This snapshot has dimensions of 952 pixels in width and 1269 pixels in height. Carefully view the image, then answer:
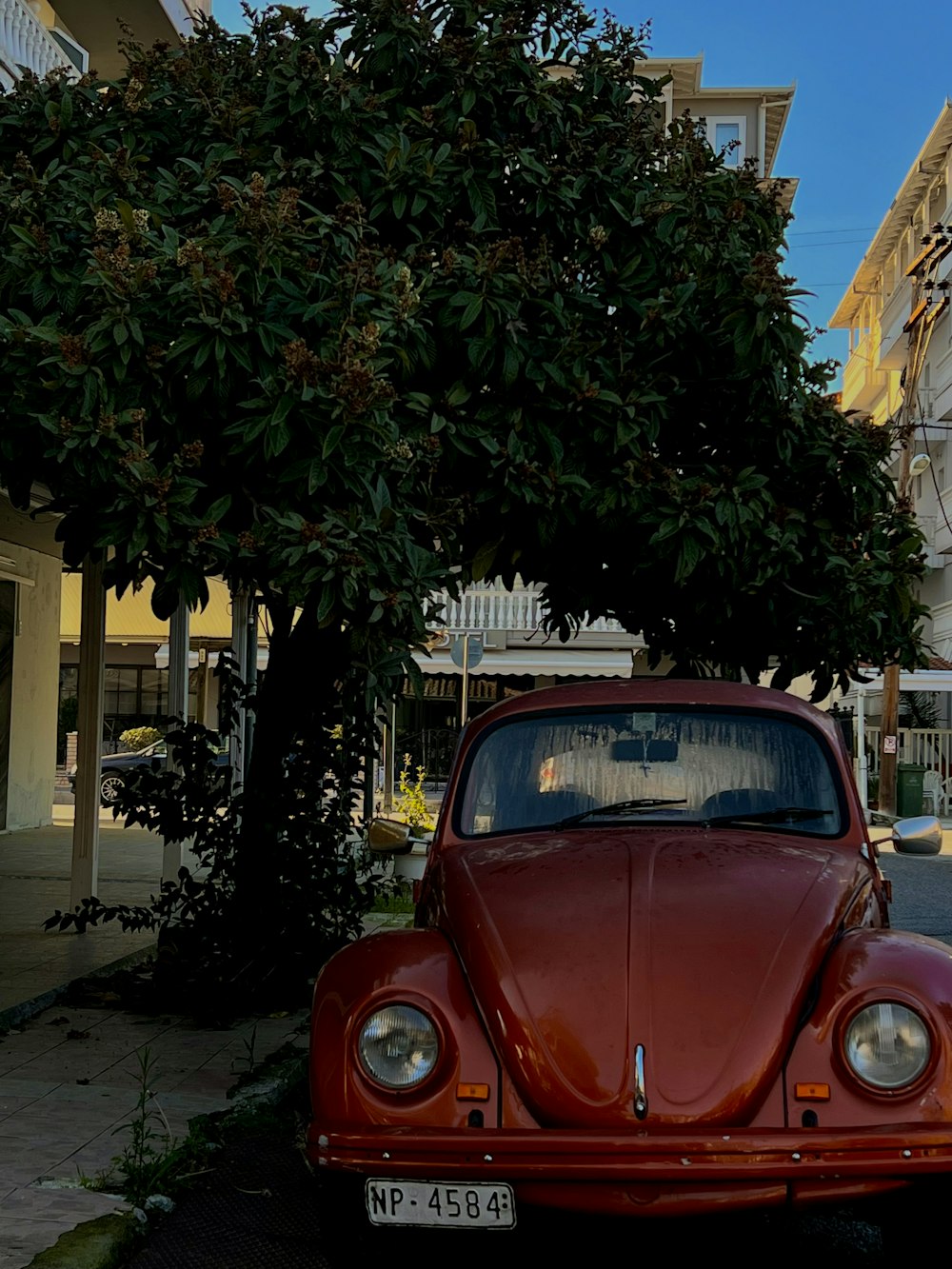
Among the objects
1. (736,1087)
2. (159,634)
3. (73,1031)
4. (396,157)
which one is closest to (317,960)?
(73,1031)

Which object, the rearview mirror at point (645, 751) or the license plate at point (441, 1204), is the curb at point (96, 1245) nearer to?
the license plate at point (441, 1204)

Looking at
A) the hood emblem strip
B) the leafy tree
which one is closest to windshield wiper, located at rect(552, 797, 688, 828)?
the leafy tree

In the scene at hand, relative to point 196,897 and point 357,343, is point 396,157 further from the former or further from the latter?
point 196,897

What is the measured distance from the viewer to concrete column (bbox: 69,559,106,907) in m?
10.9

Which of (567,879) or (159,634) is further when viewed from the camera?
(159,634)

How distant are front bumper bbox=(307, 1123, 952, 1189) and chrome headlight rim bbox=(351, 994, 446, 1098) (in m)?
0.26

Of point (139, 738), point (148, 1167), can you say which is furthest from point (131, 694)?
point (148, 1167)

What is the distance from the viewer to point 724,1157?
3.45 meters

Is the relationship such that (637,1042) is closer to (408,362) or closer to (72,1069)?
(408,362)

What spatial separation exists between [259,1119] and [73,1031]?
191 centimetres

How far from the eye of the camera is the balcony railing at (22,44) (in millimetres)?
10258

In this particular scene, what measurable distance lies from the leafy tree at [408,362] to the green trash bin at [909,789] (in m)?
20.2

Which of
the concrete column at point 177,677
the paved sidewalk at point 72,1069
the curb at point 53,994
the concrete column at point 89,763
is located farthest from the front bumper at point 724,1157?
the concrete column at point 177,677

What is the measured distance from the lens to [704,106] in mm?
32812
